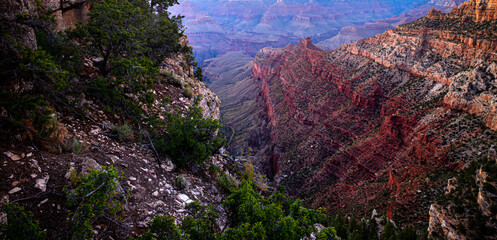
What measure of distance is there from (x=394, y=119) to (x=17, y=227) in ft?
132

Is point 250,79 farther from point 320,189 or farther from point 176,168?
point 176,168

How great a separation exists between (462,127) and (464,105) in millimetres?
3477

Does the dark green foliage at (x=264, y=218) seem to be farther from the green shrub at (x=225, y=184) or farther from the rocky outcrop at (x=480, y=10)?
the rocky outcrop at (x=480, y=10)

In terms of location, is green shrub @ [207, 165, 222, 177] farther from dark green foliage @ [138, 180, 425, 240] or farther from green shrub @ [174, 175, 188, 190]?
dark green foliage @ [138, 180, 425, 240]

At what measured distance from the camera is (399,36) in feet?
163

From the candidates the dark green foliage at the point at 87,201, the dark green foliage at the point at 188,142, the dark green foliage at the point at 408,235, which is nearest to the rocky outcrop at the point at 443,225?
the dark green foliage at the point at 408,235

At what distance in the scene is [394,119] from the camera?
3581 centimetres

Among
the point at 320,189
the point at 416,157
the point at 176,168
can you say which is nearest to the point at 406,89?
the point at 416,157

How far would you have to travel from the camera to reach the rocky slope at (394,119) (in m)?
26.6

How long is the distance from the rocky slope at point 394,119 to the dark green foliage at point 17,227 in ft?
94.1

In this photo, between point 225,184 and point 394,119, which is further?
point 394,119

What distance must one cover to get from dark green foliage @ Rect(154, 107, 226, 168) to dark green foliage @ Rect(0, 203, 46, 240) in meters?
5.47

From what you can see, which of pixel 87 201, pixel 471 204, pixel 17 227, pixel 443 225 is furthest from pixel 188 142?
pixel 471 204

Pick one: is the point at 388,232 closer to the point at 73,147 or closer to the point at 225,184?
the point at 225,184
